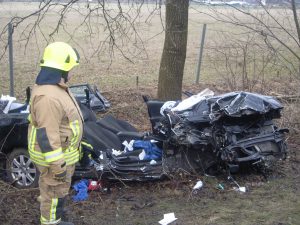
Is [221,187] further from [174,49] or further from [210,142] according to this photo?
[174,49]

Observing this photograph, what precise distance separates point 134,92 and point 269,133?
5614mm

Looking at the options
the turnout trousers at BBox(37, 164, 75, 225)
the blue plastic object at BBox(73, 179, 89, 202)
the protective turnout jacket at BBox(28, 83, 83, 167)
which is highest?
the protective turnout jacket at BBox(28, 83, 83, 167)

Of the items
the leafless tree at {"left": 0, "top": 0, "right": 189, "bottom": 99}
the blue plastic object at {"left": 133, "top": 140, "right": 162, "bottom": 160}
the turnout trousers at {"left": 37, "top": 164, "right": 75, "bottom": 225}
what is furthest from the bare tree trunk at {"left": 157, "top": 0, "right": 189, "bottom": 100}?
the turnout trousers at {"left": 37, "top": 164, "right": 75, "bottom": 225}

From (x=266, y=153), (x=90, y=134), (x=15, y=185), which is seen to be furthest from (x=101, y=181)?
(x=266, y=153)

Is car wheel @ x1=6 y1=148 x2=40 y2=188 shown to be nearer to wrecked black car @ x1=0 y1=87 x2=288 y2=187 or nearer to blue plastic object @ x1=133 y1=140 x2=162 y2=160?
wrecked black car @ x1=0 y1=87 x2=288 y2=187

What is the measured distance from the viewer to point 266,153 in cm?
535

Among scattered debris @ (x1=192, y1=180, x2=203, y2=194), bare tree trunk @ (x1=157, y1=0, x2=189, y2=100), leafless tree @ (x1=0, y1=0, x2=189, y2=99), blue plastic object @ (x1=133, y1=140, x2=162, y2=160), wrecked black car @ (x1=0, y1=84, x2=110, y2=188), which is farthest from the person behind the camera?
bare tree trunk @ (x1=157, y1=0, x2=189, y2=100)

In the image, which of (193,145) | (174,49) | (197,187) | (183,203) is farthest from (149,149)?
(174,49)

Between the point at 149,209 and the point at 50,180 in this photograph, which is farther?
the point at 149,209

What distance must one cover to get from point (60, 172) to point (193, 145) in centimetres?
197

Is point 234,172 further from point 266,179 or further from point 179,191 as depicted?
point 179,191

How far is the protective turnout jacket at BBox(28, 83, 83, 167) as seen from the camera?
12.1 feet

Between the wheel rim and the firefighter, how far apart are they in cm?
140

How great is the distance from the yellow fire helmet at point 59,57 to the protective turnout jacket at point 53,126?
0.18 m
